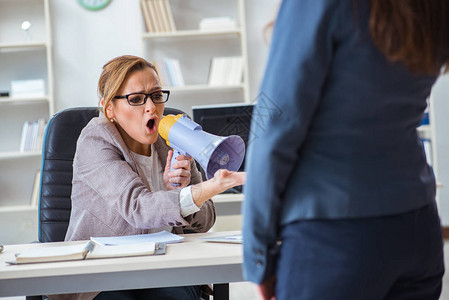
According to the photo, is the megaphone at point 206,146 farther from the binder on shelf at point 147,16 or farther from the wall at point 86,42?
the wall at point 86,42

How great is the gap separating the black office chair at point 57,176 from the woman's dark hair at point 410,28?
4.89 ft

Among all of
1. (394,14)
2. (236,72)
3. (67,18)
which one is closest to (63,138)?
(394,14)

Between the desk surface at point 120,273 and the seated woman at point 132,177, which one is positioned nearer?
the desk surface at point 120,273

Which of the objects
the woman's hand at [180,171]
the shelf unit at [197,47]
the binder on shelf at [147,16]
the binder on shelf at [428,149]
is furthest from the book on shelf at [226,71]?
the woman's hand at [180,171]

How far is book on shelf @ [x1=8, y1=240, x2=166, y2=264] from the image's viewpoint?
1.39 m

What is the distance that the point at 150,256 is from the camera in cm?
140

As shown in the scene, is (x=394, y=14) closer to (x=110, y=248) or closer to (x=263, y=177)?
(x=263, y=177)

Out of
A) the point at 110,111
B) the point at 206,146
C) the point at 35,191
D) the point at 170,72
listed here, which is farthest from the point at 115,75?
the point at 35,191

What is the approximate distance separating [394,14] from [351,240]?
1.06ft

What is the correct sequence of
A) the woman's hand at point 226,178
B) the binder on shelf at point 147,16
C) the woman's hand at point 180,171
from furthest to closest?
the binder on shelf at point 147,16 < the woman's hand at point 180,171 < the woman's hand at point 226,178

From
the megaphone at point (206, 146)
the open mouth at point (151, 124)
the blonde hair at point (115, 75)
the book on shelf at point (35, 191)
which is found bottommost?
the book on shelf at point (35, 191)

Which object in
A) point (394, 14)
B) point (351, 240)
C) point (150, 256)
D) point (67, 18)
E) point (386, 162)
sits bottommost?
point (150, 256)

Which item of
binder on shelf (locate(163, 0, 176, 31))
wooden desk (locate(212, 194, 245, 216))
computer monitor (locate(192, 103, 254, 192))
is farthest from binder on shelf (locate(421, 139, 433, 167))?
binder on shelf (locate(163, 0, 176, 31))

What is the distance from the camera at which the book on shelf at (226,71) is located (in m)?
4.47
